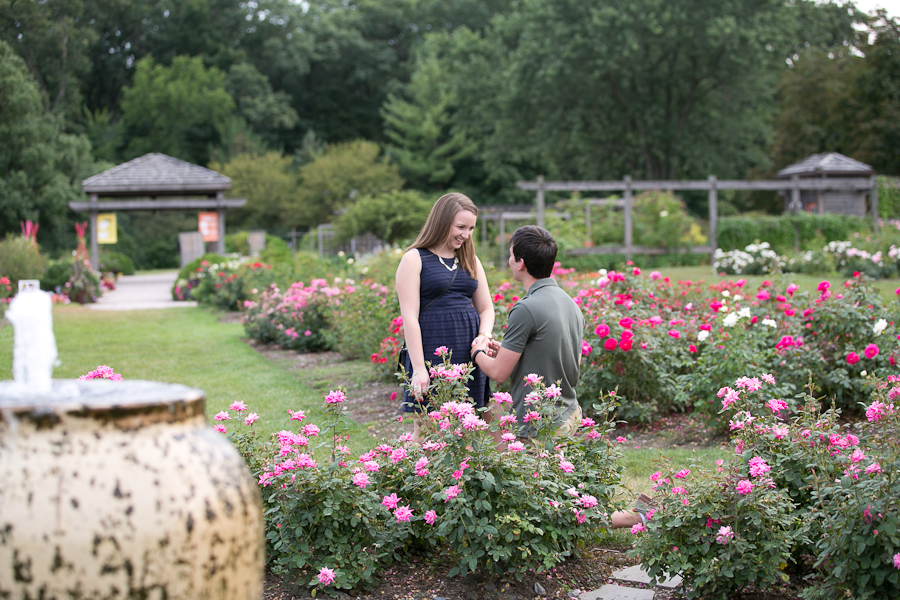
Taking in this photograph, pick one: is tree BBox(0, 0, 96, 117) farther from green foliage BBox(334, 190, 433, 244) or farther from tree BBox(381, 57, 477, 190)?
tree BBox(381, 57, 477, 190)

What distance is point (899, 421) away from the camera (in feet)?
8.20

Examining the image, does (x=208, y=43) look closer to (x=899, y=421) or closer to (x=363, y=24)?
(x=363, y=24)

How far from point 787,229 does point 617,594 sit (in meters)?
19.8

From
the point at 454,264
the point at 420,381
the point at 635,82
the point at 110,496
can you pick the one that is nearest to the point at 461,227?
the point at 454,264

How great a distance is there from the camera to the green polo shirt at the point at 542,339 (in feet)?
10.5

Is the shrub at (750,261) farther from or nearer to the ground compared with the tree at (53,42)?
nearer to the ground

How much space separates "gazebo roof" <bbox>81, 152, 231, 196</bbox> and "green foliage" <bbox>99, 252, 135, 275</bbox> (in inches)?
92.2

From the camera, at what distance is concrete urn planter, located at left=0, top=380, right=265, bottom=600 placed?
50.4 inches

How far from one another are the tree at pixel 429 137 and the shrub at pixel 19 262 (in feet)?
82.8

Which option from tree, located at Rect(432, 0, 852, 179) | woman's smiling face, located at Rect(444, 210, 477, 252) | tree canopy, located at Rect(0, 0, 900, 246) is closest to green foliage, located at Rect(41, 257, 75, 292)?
tree canopy, located at Rect(0, 0, 900, 246)

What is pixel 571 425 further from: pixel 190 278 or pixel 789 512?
pixel 190 278

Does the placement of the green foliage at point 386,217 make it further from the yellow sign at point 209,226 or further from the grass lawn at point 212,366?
the grass lawn at point 212,366

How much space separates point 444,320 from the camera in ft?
11.3

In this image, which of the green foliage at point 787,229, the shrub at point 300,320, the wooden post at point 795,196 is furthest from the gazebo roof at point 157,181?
the wooden post at point 795,196
